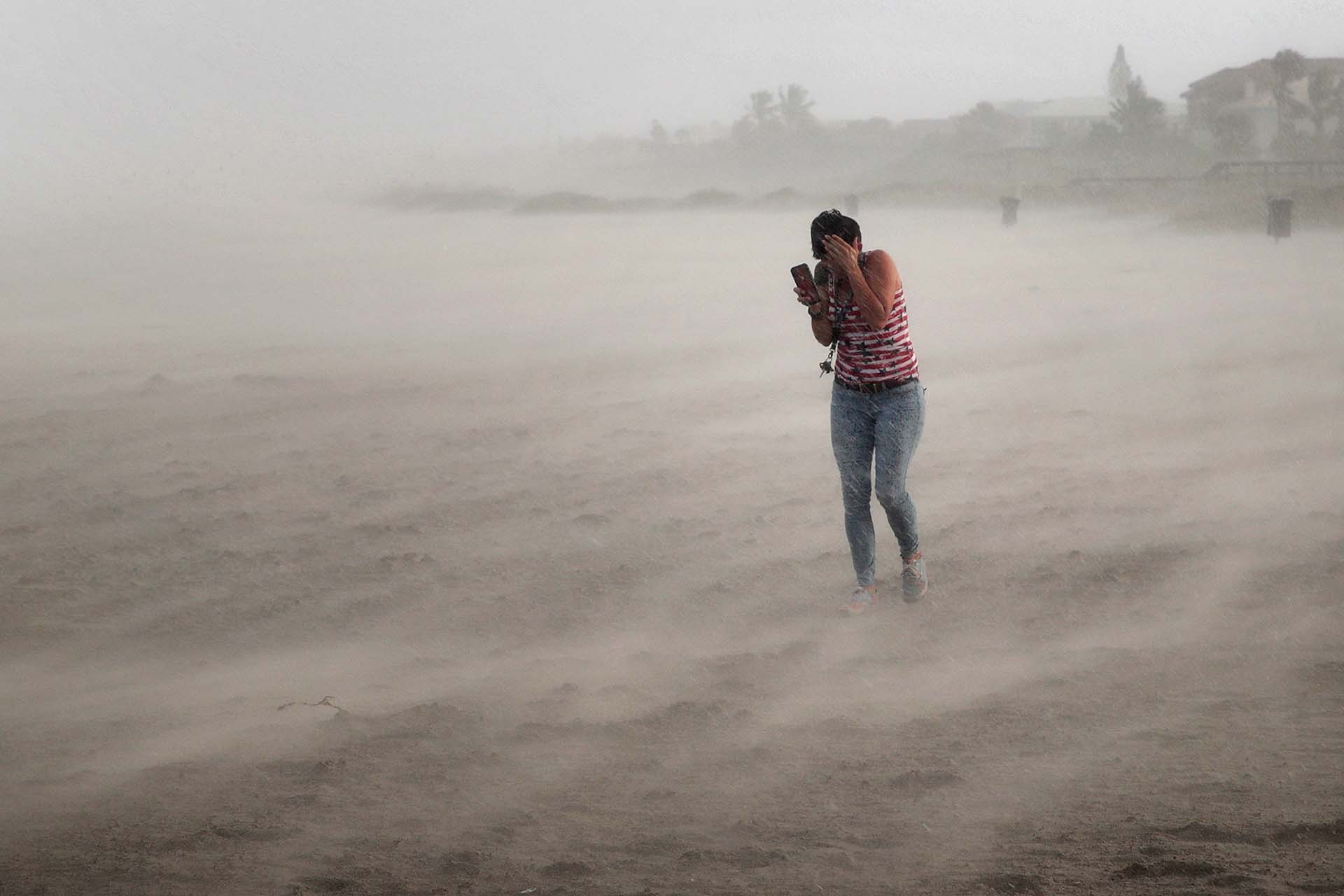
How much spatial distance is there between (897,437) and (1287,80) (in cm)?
4200

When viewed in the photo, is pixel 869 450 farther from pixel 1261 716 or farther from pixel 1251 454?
pixel 1251 454

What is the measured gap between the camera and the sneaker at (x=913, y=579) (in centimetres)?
514

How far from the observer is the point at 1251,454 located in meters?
7.35

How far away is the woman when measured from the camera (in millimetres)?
4422

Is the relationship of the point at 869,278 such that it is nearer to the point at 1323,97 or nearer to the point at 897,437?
the point at 897,437

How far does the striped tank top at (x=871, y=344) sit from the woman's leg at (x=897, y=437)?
3.1 inches

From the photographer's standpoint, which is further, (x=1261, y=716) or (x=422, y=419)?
(x=422, y=419)

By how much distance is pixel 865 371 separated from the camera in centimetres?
463

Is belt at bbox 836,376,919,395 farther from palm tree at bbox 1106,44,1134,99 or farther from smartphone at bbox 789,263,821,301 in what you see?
palm tree at bbox 1106,44,1134,99

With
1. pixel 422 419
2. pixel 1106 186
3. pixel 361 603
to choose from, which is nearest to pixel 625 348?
pixel 422 419

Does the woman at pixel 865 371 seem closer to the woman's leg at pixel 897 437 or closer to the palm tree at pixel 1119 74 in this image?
the woman's leg at pixel 897 437

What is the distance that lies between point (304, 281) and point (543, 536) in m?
15.4

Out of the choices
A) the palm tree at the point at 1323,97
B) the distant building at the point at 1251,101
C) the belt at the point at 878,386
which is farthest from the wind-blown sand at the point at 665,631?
the distant building at the point at 1251,101

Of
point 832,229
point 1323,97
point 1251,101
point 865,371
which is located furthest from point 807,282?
point 1251,101
